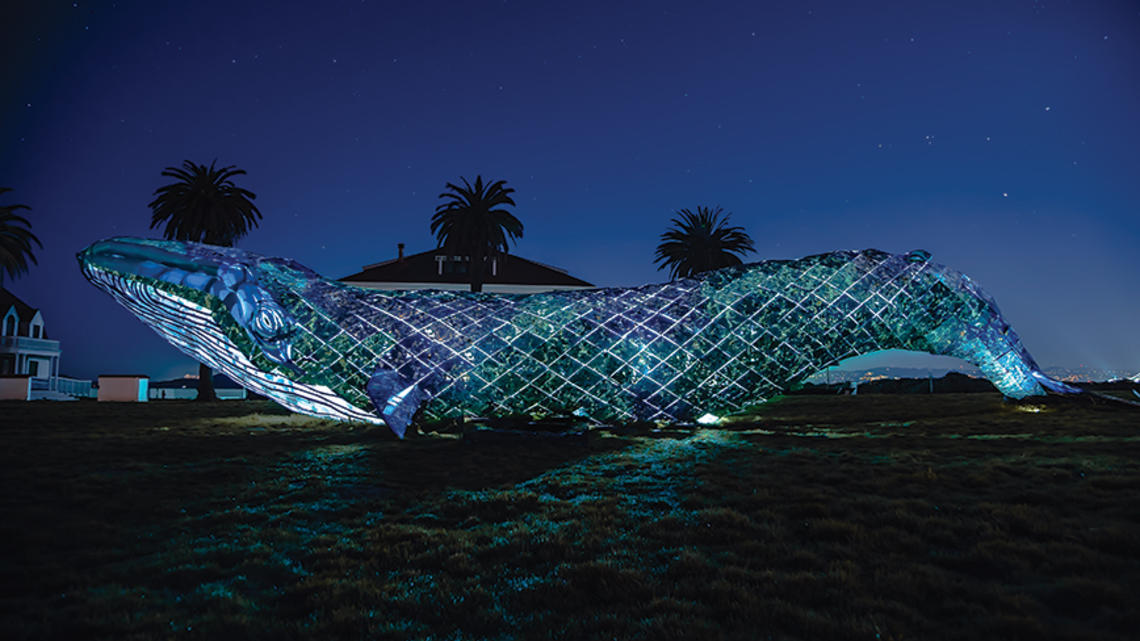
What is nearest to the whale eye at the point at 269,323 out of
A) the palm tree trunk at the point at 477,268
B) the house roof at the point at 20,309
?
the palm tree trunk at the point at 477,268

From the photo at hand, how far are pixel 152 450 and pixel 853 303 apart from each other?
12456mm

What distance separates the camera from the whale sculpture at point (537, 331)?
8.95 m

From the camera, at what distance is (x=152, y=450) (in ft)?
28.7

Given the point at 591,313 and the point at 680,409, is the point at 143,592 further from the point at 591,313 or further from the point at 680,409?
the point at 680,409

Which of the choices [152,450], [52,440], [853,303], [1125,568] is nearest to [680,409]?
[853,303]

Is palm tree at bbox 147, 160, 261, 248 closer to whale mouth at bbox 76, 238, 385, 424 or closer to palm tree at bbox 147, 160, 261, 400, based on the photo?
palm tree at bbox 147, 160, 261, 400

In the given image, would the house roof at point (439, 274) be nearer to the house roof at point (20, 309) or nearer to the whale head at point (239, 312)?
the house roof at point (20, 309)

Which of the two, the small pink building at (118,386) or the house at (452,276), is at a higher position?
the house at (452,276)

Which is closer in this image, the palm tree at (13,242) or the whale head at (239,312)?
the whale head at (239,312)

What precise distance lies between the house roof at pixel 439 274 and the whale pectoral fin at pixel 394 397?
111 feet

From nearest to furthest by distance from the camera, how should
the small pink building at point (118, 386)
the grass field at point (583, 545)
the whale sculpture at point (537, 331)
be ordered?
1. the grass field at point (583, 545)
2. the whale sculpture at point (537, 331)
3. the small pink building at point (118, 386)

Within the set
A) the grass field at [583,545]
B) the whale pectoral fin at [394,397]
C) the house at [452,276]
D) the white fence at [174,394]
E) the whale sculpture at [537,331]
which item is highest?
the house at [452,276]

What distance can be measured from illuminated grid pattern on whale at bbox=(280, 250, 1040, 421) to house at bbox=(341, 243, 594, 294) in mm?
31933

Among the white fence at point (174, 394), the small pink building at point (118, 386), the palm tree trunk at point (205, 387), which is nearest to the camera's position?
the small pink building at point (118, 386)
